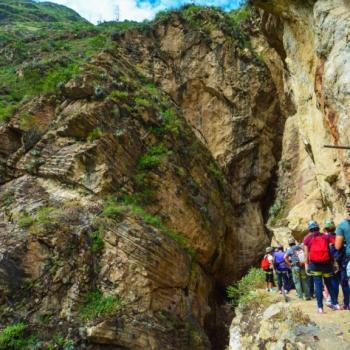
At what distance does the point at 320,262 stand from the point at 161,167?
498 inches

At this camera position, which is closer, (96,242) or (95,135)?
(96,242)

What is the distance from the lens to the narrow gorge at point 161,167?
13500 millimetres

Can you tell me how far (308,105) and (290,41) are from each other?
97.4 inches

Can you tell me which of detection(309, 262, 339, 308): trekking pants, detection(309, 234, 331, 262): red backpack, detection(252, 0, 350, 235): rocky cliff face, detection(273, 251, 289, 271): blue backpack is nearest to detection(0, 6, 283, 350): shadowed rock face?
detection(252, 0, 350, 235): rocky cliff face

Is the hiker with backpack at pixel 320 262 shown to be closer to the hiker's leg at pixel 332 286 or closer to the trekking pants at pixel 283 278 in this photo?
the hiker's leg at pixel 332 286

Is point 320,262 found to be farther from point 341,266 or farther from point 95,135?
point 95,135

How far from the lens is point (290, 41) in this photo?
14.5 meters

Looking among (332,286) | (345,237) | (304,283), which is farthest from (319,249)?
(304,283)

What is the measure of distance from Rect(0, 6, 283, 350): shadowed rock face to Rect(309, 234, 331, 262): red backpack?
8.85 meters

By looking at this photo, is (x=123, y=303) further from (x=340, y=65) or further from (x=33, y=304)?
(x=340, y=65)

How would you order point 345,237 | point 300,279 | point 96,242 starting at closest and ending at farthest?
1. point 345,237
2. point 300,279
3. point 96,242

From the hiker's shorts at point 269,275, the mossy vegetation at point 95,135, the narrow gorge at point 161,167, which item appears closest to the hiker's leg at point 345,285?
the narrow gorge at point 161,167

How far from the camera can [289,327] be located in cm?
704

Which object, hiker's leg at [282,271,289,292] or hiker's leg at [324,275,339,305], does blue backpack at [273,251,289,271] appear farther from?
hiker's leg at [324,275,339,305]
